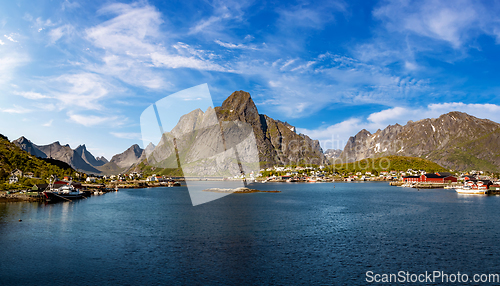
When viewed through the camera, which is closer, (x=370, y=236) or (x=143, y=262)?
(x=143, y=262)

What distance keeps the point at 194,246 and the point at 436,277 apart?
95.8 feet

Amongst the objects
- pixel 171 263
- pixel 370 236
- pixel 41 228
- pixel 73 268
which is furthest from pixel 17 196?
pixel 370 236

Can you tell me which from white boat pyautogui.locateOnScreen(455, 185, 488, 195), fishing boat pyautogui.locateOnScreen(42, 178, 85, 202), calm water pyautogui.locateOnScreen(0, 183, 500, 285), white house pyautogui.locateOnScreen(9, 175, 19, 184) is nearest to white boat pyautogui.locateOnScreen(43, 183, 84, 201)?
fishing boat pyautogui.locateOnScreen(42, 178, 85, 202)

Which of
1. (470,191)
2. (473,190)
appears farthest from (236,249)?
(473,190)

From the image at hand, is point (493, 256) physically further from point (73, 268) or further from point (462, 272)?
point (73, 268)

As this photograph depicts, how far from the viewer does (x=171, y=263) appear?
109 ft

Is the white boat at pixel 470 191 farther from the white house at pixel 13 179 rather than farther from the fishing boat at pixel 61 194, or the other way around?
the white house at pixel 13 179

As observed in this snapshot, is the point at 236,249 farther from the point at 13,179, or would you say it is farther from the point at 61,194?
the point at 13,179

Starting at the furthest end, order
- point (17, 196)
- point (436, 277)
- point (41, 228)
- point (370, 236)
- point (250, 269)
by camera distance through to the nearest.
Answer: point (17, 196) < point (41, 228) < point (370, 236) < point (250, 269) < point (436, 277)

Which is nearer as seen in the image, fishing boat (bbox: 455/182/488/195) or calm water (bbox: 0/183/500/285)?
calm water (bbox: 0/183/500/285)

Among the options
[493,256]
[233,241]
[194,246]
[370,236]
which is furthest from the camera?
[370,236]

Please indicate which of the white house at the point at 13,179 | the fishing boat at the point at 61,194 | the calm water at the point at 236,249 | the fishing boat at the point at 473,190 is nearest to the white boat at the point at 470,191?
the fishing boat at the point at 473,190

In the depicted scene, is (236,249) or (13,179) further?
(13,179)

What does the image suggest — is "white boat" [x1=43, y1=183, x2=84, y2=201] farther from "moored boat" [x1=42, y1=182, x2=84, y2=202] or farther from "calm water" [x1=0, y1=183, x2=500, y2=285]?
"calm water" [x1=0, y1=183, x2=500, y2=285]
